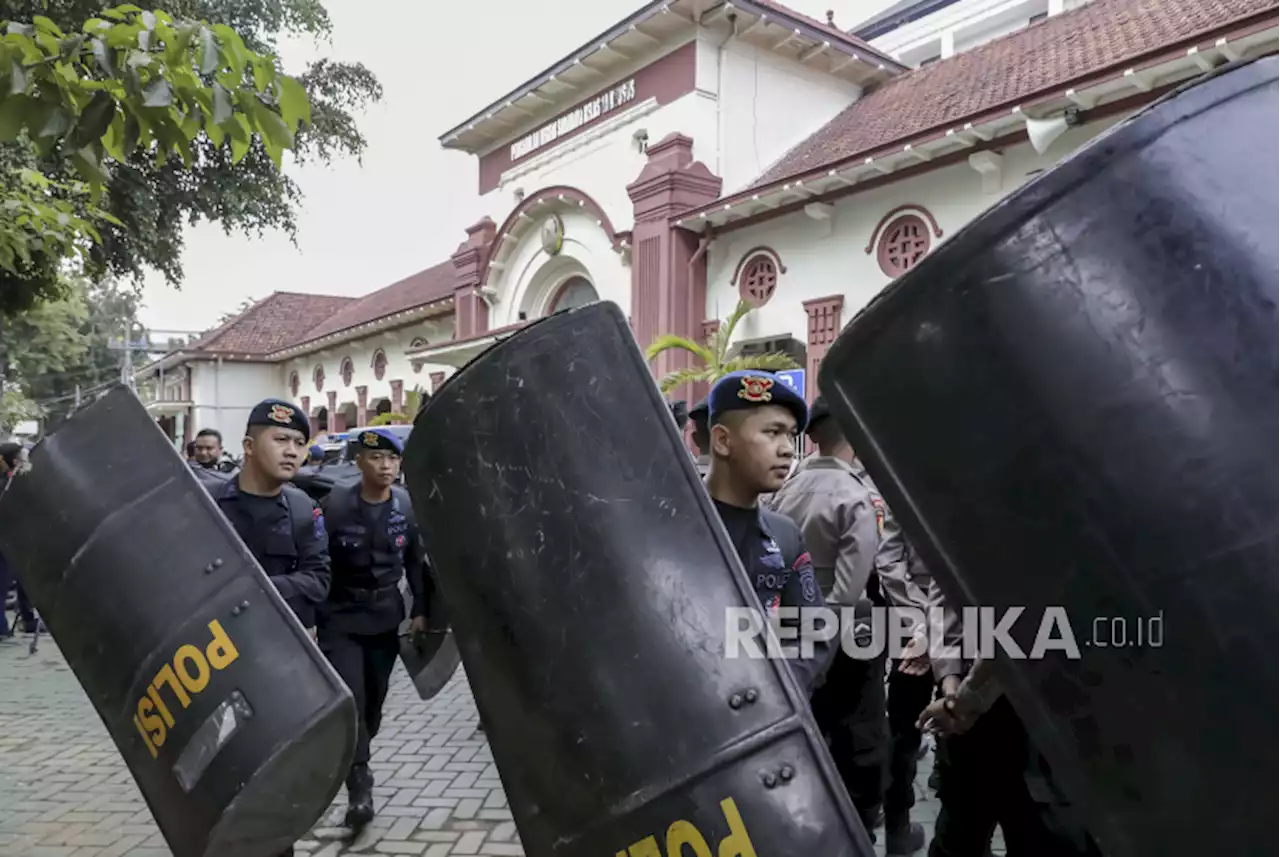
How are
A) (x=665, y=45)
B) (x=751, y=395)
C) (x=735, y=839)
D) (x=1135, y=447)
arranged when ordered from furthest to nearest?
(x=665, y=45), (x=751, y=395), (x=735, y=839), (x=1135, y=447)

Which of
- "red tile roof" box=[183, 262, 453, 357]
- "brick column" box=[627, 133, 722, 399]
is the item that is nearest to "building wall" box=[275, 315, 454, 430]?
"red tile roof" box=[183, 262, 453, 357]

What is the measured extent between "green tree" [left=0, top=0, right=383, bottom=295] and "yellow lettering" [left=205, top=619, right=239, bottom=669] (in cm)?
912

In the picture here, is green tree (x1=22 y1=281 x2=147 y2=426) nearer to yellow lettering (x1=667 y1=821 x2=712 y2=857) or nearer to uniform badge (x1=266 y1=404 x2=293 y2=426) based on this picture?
uniform badge (x1=266 y1=404 x2=293 y2=426)

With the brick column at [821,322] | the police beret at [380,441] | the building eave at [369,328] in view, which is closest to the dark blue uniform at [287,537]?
the police beret at [380,441]

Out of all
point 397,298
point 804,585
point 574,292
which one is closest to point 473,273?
point 574,292

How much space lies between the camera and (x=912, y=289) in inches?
34.7

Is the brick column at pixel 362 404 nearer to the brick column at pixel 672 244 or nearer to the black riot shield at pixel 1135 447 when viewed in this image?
the brick column at pixel 672 244

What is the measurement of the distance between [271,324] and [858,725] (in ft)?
102

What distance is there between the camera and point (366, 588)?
3.71 m

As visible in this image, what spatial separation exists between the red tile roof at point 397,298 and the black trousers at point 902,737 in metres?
15.8

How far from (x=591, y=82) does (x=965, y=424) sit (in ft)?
46.0

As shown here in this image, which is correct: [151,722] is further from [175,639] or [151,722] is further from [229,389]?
[229,389]

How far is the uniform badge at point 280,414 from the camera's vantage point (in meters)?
3.24

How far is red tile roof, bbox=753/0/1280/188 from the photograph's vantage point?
8250 millimetres
